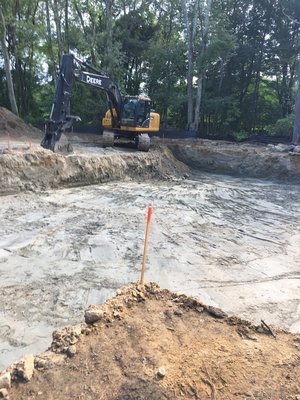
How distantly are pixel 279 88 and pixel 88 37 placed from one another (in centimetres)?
1374

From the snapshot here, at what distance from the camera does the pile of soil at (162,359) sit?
97.4 inches

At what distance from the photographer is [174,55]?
2300 centimetres

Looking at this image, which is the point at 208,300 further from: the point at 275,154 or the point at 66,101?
the point at 275,154

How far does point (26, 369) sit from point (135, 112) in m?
12.7

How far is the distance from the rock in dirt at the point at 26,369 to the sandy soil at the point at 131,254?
1.28 meters

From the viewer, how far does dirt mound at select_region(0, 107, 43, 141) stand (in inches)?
650

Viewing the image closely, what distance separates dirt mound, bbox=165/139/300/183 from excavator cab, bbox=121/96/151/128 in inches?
145

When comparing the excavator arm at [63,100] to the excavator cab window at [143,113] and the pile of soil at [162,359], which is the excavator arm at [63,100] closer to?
the excavator cab window at [143,113]

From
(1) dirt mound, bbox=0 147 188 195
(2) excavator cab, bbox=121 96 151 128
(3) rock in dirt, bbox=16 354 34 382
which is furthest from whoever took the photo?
(2) excavator cab, bbox=121 96 151 128

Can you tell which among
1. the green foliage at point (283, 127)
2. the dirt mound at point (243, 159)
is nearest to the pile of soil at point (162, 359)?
the dirt mound at point (243, 159)

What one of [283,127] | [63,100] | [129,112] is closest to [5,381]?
[63,100]

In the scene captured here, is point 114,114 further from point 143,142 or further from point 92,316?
point 92,316

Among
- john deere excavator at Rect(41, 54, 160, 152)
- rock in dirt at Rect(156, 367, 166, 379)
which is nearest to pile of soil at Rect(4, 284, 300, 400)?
rock in dirt at Rect(156, 367, 166, 379)

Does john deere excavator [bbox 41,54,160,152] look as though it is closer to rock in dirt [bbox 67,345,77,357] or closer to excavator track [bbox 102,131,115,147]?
excavator track [bbox 102,131,115,147]
